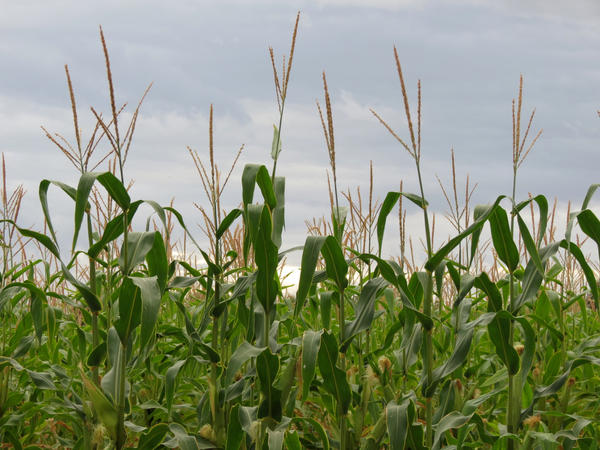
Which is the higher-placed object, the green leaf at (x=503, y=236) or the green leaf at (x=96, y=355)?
the green leaf at (x=503, y=236)

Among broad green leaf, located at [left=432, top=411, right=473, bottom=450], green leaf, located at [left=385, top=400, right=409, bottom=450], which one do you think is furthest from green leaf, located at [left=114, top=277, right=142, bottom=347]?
broad green leaf, located at [left=432, top=411, right=473, bottom=450]

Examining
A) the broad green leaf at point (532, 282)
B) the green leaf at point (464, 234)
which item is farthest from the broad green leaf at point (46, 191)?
the broad green leaf at point (532, 282)

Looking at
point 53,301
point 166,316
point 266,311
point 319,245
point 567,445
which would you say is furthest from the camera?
point 53,301

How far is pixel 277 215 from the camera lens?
7.01ft

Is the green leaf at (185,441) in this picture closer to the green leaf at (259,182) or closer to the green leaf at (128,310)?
the green leaf at (128,310)

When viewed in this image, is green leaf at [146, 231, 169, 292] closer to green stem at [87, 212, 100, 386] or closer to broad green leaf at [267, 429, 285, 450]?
green stem at [87, 212, 100, 386]

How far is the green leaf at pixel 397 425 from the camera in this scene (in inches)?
81.4

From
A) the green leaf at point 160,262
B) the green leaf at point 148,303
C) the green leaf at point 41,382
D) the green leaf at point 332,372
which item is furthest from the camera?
the green leaf at point 41,382

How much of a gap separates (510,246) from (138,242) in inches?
53.7

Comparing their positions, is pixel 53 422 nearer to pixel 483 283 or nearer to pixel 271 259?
pixel 271 259

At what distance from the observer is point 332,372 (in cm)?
218

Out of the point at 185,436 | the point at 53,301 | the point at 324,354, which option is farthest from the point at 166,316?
the point at 324,354

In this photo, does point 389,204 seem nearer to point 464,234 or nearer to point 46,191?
point 464,234

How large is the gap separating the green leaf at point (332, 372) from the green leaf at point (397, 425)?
0.58 ft
